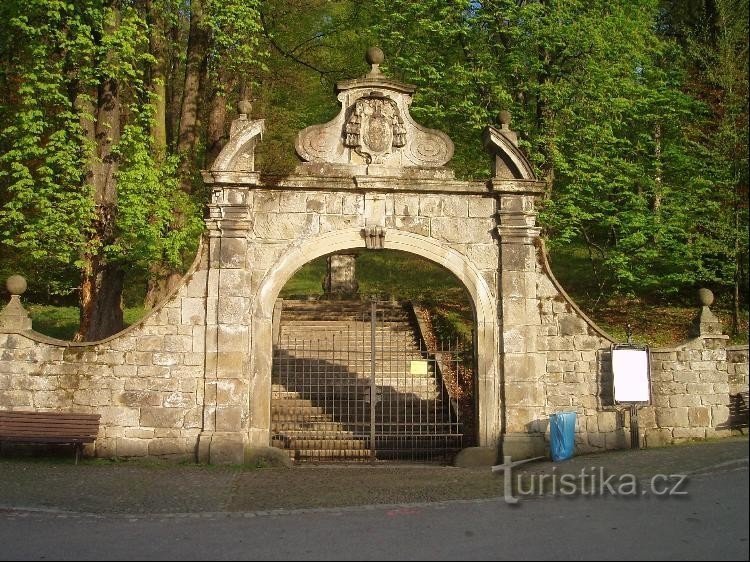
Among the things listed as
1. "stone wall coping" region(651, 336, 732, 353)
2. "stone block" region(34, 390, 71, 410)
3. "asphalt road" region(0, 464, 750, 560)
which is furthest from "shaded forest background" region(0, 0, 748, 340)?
"asphalt road" region(0, 464, 750, 560)

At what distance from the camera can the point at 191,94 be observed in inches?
688

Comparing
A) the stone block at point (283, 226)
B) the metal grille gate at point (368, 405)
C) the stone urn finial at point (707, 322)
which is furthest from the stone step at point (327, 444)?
the stone urn finial at point (707, 322)

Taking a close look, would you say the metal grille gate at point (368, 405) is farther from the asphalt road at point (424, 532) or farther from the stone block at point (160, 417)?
the asphalt road at point (424, 532)

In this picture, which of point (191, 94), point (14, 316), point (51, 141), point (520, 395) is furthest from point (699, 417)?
point (191, 94)

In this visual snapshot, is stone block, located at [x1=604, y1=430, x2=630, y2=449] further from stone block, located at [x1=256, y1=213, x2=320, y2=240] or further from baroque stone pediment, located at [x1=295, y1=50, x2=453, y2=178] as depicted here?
stone block, located at [x1=256, y1=213, x2=320, y2=240]

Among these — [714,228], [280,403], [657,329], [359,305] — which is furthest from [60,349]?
[657,329]

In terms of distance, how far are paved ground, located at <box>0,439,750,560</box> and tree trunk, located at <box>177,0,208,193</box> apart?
8.35 meters

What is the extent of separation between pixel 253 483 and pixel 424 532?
3117mm

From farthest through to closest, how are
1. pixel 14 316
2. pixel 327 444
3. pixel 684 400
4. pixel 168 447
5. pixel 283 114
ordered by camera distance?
pixel 283 114, pixel 327 444, pixel 684 400, pixel 14 316, pixel 168 447

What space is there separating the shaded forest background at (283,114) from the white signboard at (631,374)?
7.60ft

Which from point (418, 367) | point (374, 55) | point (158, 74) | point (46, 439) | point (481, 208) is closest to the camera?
point (46, 439)

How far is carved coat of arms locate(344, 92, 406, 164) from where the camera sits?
11117 millimetres

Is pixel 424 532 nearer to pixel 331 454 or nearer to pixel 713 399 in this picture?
pixel 331 454

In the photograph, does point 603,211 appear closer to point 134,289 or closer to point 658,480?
point 658,480
